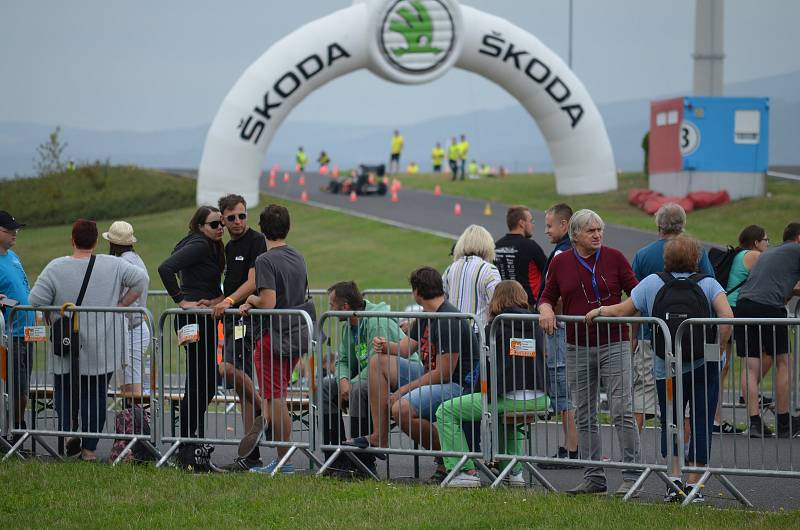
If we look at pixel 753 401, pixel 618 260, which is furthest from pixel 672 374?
pixel 753 401

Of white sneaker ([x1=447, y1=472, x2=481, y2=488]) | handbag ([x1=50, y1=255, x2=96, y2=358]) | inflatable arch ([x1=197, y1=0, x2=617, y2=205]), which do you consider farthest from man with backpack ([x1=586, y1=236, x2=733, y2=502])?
inflatable arch ([x1=197, y1=0, x2=617, y2=205])

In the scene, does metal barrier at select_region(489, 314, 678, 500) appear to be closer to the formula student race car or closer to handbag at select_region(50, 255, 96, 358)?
handbag at select_region(50, 255, 96, 358)

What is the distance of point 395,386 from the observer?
8.52m

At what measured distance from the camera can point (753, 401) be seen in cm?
997

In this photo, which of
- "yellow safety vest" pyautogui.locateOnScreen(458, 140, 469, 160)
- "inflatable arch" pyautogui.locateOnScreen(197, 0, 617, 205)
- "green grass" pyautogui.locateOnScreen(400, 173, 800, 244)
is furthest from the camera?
"yellow safety vest" pyautogui.locateOnScreen(458, 140, 469, 160)

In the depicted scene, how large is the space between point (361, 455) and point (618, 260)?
91.3 inches

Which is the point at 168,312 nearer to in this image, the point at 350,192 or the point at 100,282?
the point at 100,282

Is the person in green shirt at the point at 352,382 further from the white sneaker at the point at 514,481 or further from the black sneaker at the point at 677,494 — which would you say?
the black sneaker at the point at 677,494

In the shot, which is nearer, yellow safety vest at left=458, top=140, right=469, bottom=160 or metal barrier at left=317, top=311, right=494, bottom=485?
metal barrier at left=317, top=311, right=494, bottom=485

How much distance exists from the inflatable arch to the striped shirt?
2017 cm

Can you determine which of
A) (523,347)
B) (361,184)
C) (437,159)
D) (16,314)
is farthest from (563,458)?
(437,159)

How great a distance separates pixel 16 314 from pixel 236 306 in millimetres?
1879

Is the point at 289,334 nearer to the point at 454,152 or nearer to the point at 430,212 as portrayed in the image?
the point at 430,212

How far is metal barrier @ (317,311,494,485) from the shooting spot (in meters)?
8.10
